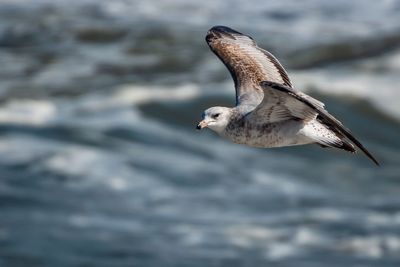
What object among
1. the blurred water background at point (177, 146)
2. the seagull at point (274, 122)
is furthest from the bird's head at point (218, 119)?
the blurred water background at point (177, 146)

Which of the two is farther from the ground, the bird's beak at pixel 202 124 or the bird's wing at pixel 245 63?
the bird's wing at pixel 245 63

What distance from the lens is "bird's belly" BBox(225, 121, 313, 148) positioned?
30.8 feet

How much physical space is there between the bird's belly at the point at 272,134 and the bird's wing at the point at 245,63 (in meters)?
0.56

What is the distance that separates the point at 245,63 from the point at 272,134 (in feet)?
5.83

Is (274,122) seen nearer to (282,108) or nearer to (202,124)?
(282,108)

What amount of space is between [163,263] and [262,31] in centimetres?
1287

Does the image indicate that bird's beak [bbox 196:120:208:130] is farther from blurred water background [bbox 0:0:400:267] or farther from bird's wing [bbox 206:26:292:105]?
blurred water background [bbox 0:0:400:267]

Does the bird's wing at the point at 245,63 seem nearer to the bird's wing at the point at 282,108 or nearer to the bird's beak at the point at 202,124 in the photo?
the bird's beak at the point at 202,124

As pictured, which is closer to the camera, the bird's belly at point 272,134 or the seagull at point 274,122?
the seagull at point 274,122

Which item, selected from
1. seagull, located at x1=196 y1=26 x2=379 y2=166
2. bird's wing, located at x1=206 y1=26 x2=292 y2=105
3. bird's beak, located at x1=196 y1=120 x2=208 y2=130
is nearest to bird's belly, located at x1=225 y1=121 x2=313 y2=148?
seagull, located at x1=196 y1=26 x2=379 y2=166

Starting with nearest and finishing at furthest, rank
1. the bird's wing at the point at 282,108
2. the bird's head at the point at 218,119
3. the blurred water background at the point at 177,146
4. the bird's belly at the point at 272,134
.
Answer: the bird's wing at the point at 282,108, the bird's belly at the point at 272,134, the bird's head at the point at 218,119, the blurred water background at the point at 177,146

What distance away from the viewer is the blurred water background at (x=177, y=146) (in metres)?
23.7

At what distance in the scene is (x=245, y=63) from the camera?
436 inches

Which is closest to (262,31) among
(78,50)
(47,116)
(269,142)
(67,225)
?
(78,50)
